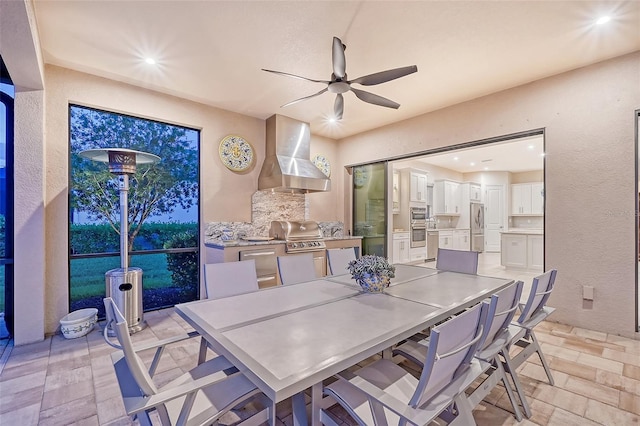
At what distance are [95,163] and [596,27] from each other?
528 centimetres

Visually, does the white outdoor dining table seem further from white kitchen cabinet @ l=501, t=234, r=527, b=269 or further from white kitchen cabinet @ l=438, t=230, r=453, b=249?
white kitchen cabinet @ l=438, t=230, r=453, b=249

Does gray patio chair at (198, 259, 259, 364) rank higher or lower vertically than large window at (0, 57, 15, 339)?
lower

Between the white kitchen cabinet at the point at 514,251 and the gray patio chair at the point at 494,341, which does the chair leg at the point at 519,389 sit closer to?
the gray patio chair at the point at 494,341

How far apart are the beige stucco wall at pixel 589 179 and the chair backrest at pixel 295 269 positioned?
2.81 meters

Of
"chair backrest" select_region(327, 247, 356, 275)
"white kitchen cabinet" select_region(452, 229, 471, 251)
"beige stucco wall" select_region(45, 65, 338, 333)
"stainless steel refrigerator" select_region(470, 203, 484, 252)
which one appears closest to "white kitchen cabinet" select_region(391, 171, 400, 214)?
"white kitchen cabinet" select_region(452, 229, 471, 251)

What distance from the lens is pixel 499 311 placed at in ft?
4.85

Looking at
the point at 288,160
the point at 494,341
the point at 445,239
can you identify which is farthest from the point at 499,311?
the point at 445,239

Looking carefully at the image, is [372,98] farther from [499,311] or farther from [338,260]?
[499,311]

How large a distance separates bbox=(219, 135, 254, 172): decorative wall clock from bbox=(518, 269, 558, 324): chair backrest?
388 centimetres

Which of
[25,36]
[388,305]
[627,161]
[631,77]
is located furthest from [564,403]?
[25,36]

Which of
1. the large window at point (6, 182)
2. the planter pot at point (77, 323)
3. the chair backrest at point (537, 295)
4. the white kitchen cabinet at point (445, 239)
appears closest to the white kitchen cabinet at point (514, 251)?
the white kitchen cabinet at point (445, 239)

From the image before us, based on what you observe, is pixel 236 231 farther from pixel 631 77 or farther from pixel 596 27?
pixel 631 77

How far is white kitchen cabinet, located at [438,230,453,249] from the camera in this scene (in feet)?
25.4

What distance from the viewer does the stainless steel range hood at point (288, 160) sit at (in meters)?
4.23
